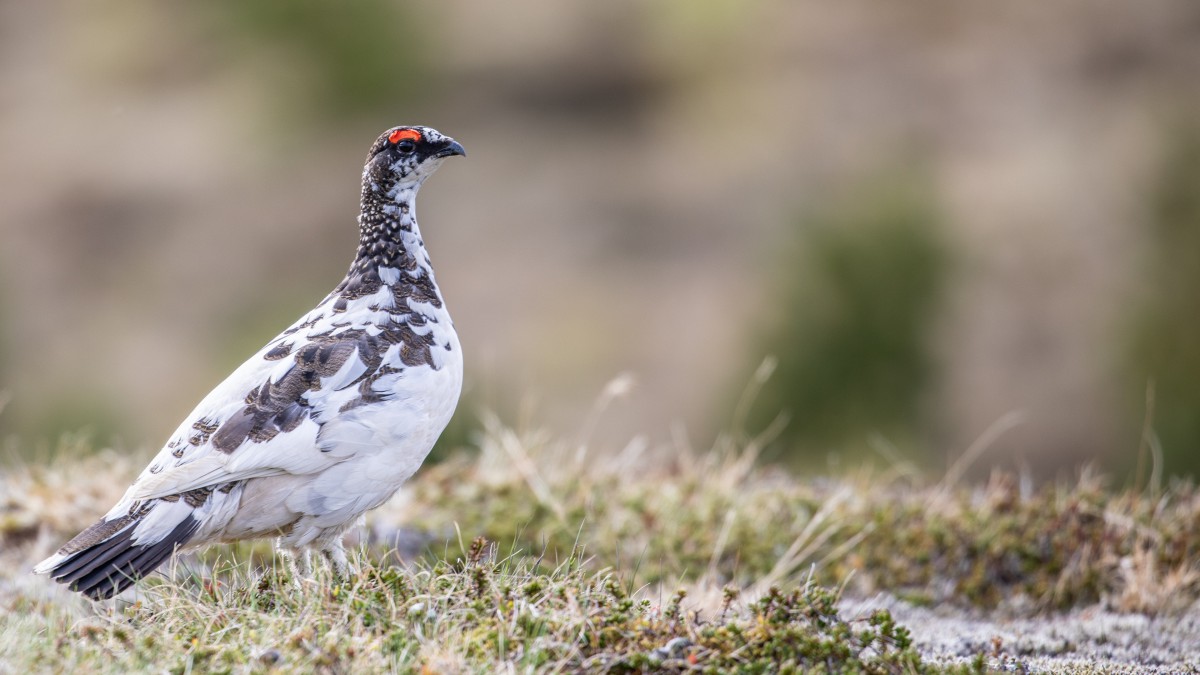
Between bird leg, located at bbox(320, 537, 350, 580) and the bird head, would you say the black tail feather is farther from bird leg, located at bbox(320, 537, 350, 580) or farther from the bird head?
the bird head

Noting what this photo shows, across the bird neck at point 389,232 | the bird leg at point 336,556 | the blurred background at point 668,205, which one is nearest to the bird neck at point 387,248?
the bird neck at point 389,232

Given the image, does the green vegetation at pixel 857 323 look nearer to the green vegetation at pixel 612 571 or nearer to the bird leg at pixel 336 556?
the green vegetation at pixel 612 571

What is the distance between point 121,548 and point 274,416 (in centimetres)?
69

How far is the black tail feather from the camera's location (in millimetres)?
4203

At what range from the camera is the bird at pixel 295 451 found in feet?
14.3

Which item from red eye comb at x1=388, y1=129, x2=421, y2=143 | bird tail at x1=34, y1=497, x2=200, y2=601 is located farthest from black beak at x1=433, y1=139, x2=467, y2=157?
bird tail at x1=34, y1=497, x2=200, y2=601

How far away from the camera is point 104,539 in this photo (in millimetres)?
4320

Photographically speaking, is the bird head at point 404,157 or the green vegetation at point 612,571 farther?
the bird head at point 404,157

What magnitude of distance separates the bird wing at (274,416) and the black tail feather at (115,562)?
16 cm

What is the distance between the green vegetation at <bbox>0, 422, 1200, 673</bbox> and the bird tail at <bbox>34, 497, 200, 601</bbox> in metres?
0.10

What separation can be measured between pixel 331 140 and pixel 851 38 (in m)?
17.9

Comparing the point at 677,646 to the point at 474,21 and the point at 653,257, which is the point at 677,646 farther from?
the point at 474,21

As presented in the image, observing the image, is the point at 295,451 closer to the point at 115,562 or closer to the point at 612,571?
the point at 115,562

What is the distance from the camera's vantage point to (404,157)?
5.39 m
